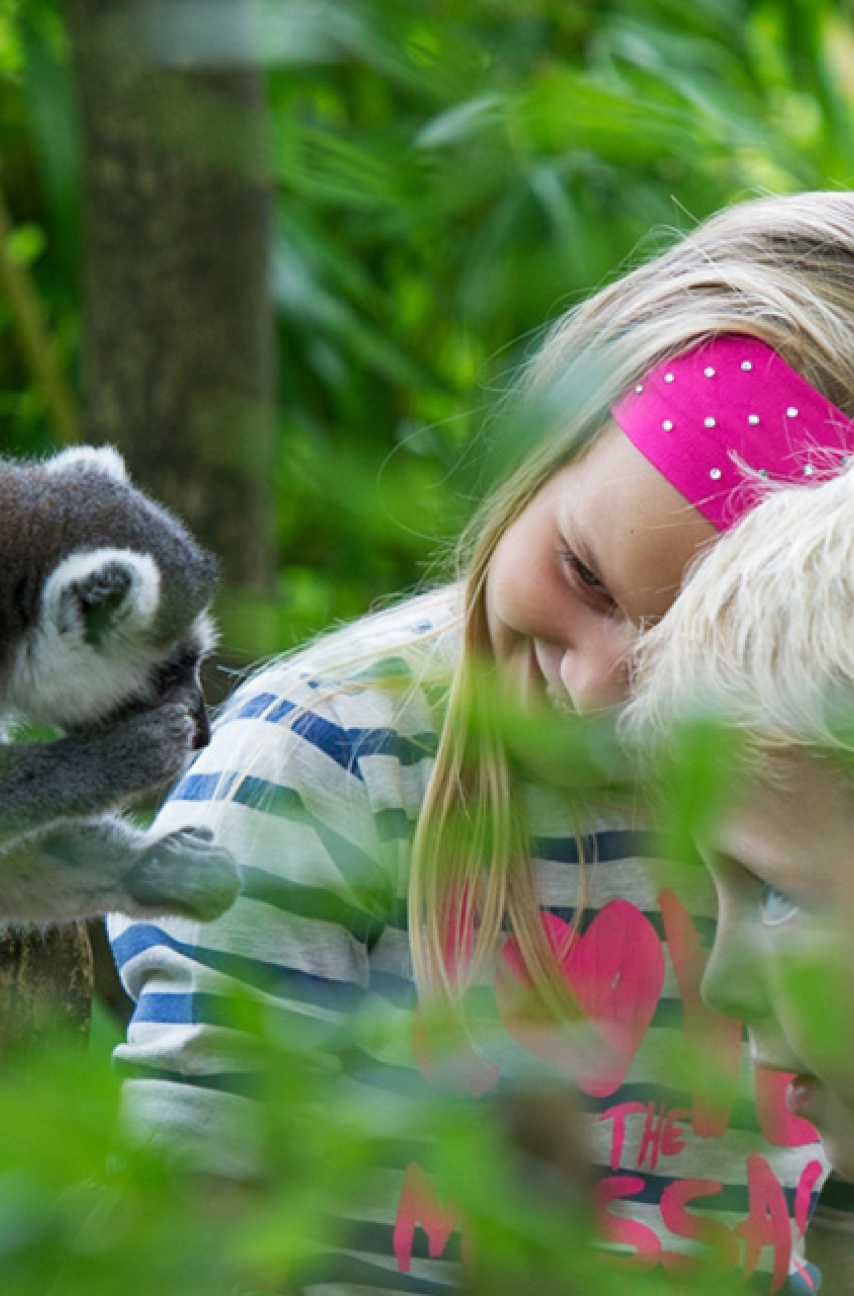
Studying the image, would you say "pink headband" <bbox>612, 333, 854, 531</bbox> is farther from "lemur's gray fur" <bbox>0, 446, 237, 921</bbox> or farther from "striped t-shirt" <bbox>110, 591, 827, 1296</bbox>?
"lemur's gray fur" <bbox>0, 446, 237, 921</bbox>

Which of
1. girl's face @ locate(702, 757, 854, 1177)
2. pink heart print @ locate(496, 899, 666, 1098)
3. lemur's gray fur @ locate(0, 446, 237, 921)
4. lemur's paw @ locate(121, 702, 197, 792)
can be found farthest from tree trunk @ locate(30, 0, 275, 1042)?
girl's face @ locate(702, 757, 854, 1177)

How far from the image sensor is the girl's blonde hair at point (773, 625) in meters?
0.58

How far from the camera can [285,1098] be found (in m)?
0.26

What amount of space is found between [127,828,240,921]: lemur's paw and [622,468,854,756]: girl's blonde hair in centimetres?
41

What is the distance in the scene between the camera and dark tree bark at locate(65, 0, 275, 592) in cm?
216

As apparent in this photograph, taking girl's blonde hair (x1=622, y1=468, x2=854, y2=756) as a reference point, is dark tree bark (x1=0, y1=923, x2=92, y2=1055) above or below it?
below

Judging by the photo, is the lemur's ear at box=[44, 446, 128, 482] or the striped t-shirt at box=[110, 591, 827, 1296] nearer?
the striped t-shirt at box=[110, 591, 827, 1296]

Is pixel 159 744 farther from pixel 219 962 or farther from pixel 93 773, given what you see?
pixel 219 962

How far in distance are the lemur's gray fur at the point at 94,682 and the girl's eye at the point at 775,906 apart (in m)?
0.67

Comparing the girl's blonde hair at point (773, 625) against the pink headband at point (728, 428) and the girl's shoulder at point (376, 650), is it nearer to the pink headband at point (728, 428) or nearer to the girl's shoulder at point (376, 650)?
the pink headband at point (728, 428)

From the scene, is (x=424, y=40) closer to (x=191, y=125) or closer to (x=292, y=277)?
(x=191, y=125)

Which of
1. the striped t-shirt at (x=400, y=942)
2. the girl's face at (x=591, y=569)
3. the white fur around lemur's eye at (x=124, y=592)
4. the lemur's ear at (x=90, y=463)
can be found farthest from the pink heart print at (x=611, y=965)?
the lemur's ear at (x=90, y=463)

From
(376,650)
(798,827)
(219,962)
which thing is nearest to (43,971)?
(219,962)

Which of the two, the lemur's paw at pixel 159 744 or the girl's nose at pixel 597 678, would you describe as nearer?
the girl's nose at pixel 597 678
